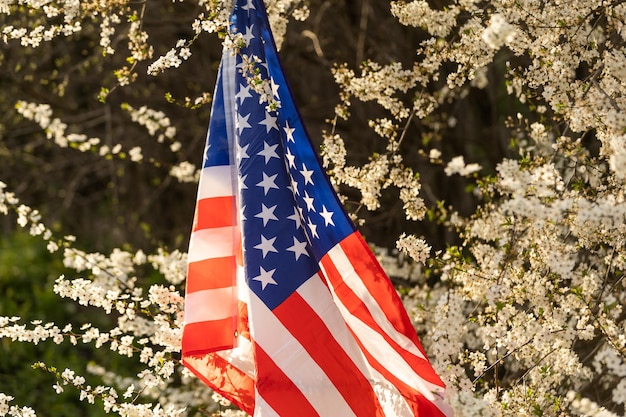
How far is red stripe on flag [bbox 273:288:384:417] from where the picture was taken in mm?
3496

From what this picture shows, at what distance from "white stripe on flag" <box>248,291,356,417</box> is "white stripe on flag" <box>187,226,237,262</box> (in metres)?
0.34

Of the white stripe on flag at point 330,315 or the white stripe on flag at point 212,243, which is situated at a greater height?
the white stripe on flag at point 212,243

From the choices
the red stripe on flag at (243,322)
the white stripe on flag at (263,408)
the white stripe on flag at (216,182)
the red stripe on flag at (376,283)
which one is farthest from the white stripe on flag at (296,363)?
the white stripe on flag at (216,182)

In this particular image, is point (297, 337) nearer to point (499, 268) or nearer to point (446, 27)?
point (499, 268)

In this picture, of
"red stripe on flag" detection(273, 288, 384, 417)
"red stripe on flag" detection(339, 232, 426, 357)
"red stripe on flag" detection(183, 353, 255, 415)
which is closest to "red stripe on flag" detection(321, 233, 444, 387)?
"red stripe on flag" detection(339, 232, 426, 357)

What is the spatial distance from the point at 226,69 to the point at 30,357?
16.2ft

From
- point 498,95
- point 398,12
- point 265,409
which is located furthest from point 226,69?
point 498,95

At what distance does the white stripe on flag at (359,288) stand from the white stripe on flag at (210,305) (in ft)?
1.74

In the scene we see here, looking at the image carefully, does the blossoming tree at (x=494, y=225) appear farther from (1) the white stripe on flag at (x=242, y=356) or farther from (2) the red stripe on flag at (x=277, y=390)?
(2) the red stripe on flag at (x=277, y=390)

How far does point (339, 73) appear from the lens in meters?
4.21

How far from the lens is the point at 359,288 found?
3562 millimetres

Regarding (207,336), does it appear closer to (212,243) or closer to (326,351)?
(212,243)

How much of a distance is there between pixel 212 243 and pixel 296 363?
0.70 m

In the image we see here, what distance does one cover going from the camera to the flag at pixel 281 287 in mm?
3467
